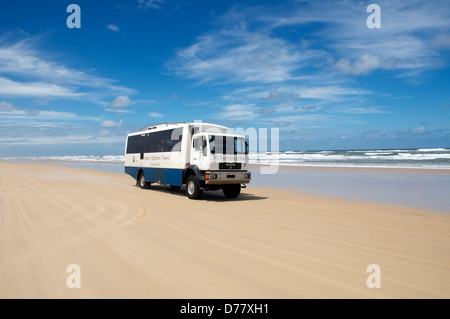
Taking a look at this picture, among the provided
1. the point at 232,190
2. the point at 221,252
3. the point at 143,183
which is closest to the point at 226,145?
the point at 232,190

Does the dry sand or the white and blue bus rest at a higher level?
the white and blue bus

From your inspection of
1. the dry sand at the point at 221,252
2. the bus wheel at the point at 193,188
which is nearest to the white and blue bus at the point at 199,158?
Answer: the bus wheel at the point at 193,188

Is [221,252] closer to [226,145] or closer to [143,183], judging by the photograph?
[226,145]

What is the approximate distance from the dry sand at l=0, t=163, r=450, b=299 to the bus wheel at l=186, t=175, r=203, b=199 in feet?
9.33

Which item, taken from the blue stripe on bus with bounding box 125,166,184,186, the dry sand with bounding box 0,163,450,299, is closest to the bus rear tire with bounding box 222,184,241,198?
the blue stripe on bus with bounding box 125,166,184,186

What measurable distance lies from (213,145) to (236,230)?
5852 mm

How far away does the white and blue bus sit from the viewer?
1279 centimetres

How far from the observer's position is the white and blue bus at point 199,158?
12.8 metres

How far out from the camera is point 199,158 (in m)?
13.0

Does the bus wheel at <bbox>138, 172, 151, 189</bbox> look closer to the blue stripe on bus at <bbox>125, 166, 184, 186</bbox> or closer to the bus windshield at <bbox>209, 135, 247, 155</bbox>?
the blue stripe on bus at <bbox>125, 166, 184, 186</bbox>
